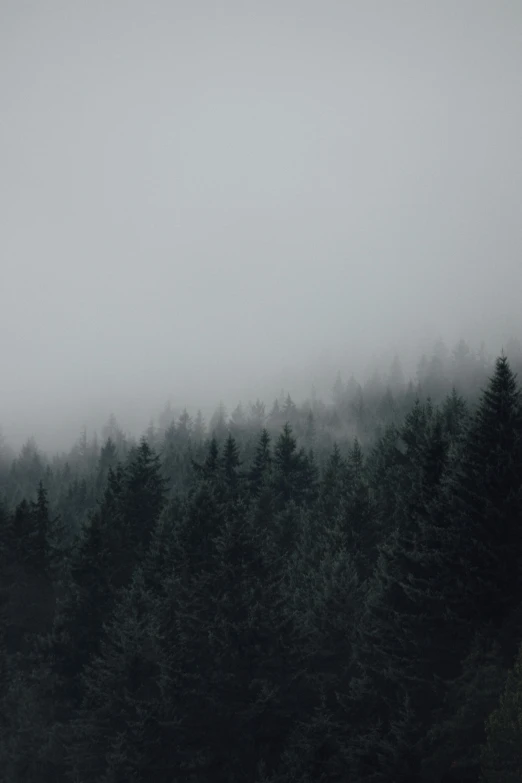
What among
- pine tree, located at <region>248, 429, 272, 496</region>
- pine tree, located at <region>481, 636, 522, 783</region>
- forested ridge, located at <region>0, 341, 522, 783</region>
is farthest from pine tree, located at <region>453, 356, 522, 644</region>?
pine tree, located at <region>248, 429, 272, 496</region>

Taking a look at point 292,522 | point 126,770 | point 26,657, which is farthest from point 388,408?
point 126,770

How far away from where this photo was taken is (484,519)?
2105cm

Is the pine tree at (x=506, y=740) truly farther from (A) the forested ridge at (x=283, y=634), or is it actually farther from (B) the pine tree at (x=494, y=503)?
(B) the pine tree at (x=494, y=503)

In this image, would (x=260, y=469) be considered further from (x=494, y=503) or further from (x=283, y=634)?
(x=494, y=503)

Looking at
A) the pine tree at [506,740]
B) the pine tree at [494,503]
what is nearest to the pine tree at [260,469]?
the pine tree at [494,503]

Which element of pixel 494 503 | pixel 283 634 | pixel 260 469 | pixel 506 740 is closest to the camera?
pixel 506 740

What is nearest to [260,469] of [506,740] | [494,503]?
[494,503]

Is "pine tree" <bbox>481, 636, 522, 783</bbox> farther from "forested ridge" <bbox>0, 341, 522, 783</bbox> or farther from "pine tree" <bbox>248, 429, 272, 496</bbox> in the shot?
"pine tree" <bbox>248, 429, 272, 496</bbox>

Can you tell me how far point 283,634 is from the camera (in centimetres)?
2764

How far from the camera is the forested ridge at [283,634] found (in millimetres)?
20125

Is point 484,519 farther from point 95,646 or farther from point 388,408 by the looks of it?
point 388,408

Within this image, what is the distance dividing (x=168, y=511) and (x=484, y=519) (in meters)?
27.4

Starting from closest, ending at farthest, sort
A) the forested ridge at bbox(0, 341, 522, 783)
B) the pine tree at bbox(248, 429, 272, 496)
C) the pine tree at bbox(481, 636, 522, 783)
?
the pine tree at bbox(481, 636, 522, 783) → the forested ridge at bbox(0, 341, 522, 783) → the pine tree at bbox(248, 429, 272, 496)

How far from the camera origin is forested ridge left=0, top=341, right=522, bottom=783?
20.1 metres
